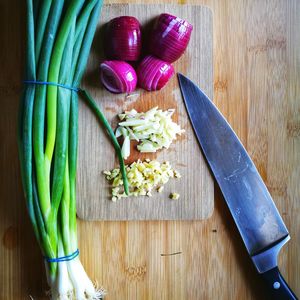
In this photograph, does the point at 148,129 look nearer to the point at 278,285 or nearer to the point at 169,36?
the point at 169,36

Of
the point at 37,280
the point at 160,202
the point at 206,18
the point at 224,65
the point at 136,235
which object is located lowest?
the point at 37,280

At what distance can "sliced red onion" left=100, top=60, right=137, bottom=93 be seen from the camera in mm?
980

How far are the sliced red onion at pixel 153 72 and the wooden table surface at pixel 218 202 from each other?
0.19m

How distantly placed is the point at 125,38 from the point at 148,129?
0.27 meters

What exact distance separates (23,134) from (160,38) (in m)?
0.46

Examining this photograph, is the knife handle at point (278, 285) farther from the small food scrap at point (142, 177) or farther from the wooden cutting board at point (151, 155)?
the small food scrap at point (142, 177)

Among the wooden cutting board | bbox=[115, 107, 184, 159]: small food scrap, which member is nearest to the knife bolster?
the wooden cutting board

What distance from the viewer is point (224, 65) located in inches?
43.4

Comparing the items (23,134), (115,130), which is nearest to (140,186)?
(115,130)

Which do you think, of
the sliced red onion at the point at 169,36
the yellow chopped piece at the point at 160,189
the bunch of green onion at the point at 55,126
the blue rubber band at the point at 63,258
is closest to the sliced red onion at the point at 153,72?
the sliced red onion at the point at 169,36

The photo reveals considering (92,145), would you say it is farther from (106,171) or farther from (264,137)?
(264,137)

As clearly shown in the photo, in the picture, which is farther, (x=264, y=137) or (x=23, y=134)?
(x=264, y=137)

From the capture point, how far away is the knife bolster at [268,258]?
105 cm

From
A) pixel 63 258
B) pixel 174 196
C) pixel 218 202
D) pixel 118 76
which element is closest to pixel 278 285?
pixel 218 202
